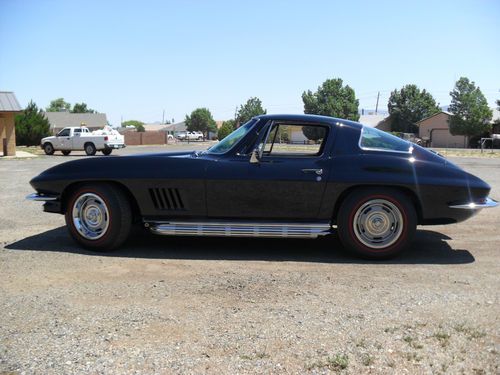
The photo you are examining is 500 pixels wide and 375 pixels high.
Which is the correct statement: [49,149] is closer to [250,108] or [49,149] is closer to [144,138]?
[144,138]

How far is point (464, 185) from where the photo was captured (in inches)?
194

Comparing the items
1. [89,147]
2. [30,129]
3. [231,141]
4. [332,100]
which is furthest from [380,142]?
[332,100]

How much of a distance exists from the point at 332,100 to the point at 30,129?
45.3m

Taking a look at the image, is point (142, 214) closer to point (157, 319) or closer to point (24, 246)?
point (24, 246)

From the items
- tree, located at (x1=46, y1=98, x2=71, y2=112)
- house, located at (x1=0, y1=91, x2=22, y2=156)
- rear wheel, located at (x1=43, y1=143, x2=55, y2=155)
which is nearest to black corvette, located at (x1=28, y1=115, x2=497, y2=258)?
house, located at (x1=0, y1=91, x2=22, y2=156)

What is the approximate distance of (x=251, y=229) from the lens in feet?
16.4

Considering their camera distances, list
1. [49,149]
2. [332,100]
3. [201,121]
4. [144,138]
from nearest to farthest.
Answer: [49,149], [144,138], [332,100], [201,121]

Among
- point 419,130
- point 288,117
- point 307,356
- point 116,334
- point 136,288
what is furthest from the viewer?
point 419,130

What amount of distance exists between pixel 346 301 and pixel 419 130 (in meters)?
71.2

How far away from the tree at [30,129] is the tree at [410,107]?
52799 millimetres

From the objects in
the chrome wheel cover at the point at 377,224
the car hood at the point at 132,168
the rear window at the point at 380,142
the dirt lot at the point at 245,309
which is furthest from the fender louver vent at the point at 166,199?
the rear window at the point at 380,142

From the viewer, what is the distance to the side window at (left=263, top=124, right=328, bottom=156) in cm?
527

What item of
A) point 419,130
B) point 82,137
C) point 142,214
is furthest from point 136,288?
point 419,130

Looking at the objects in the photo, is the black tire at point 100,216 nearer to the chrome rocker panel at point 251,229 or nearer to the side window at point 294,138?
the chrome rocker panel at point 251,229
